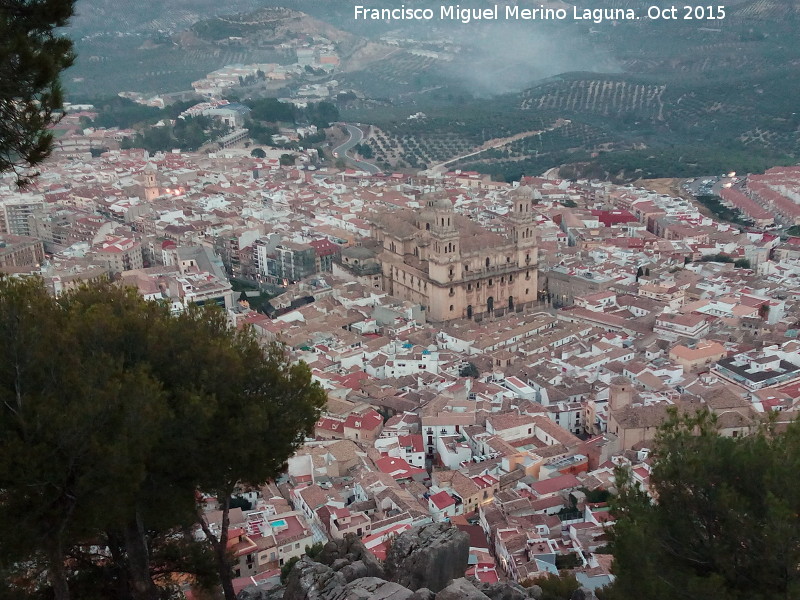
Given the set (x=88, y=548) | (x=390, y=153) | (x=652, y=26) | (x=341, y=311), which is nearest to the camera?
(x=88, y=548)

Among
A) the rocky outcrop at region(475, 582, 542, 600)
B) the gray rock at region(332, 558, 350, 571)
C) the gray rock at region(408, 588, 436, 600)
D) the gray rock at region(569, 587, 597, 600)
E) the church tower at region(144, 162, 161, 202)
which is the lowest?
the church tower at region(144, 162, 161, 202)

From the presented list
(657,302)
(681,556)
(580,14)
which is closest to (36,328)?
(681,556)

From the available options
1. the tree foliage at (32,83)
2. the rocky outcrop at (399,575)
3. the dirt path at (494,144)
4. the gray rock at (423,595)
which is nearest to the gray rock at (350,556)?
the rocky outcrop at (399,575)

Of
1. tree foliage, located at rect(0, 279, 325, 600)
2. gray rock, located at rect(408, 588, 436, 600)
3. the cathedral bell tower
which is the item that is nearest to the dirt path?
the cathedral bell tower

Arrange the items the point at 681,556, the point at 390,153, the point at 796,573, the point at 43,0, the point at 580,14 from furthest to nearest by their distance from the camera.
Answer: the point at 580,14 → the point at 390,153 → the point at 681,556 → the point at 796,573 → the point at 43,0

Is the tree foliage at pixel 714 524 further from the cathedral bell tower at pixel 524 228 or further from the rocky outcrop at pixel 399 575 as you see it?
the cathedral bell tower at pixel 524 228

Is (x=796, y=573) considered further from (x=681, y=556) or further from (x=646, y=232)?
(x=646, y=232)

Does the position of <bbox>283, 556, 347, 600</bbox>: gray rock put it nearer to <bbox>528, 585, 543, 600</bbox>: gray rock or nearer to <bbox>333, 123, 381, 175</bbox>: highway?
<bbox>528, 585, 543, 600</bbox>: gray rock

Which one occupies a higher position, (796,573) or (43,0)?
(43,0)
